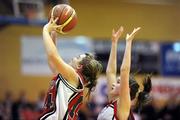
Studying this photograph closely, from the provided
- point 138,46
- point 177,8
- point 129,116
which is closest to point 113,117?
point 129,116

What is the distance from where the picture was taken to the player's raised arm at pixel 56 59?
321cm

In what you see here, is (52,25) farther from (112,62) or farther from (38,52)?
(38,52)

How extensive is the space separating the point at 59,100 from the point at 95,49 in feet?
26.4

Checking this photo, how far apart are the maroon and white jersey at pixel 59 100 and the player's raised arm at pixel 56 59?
0.18ft

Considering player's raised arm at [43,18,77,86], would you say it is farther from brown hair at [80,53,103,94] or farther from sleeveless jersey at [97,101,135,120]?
sleeveless jersey at [97,101,135,120]

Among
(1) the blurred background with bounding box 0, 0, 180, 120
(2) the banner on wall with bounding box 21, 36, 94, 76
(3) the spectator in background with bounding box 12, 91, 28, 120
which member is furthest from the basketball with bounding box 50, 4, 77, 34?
(2) the banner on wall with bounding box 21, 36, 94, 76

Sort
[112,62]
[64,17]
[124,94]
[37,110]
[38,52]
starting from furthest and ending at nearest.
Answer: [38,52] → [37,110] → [112,62] → [124,94] → [64,17]

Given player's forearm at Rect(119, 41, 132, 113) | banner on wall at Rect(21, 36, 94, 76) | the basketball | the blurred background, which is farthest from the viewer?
banner on wall at Rect(21, 36, 94, 76)

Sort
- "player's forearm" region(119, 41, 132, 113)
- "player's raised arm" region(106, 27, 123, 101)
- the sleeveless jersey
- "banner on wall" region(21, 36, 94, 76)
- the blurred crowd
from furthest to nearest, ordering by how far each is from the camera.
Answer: "banner on wall" region(21, 36, 94, 76)
the blurred crowd
"player's raised arm" region(106, 27, 123, 101)
the sleeveless jersey
"player's forearm" region(119, 41, 132, 113)

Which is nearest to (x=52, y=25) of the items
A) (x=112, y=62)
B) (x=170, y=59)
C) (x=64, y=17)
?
(x=64, y=17)

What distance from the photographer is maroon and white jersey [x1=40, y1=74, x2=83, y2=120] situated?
130 inches

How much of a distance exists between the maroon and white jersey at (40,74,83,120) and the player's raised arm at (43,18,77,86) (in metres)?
0.06

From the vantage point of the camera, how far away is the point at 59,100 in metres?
3.31

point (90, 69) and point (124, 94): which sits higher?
point (90, 69)
